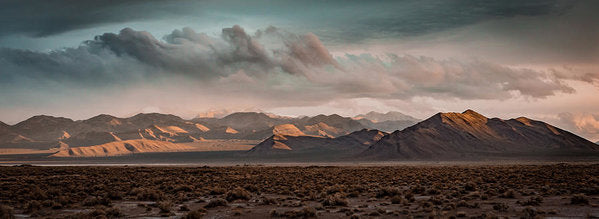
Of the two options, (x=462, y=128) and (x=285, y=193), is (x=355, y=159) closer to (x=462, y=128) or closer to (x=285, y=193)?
(x=462, y=128)

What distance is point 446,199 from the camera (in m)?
31.3

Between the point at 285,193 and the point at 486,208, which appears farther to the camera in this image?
the point at 285,193

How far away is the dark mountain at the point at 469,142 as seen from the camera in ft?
566

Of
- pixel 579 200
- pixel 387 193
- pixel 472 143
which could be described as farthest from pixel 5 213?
pixel 472 143

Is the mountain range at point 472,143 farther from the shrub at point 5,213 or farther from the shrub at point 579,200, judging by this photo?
the shrub at point 5,213

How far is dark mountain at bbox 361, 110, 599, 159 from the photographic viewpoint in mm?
172538

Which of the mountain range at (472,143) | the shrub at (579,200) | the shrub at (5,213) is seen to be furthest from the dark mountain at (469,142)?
the shrub at (5,213)

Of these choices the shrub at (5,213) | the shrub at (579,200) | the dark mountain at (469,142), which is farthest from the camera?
the dark mountain at (469,142)

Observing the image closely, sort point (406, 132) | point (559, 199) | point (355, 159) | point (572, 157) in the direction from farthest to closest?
point (406, 132) < point (355, 159) < point (572, 157) < point (559, 199)

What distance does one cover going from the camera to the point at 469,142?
183375 mm

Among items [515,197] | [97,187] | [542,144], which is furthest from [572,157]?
[97,187]

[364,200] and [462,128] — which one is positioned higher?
[462,128]

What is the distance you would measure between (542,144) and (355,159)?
77.0 meters

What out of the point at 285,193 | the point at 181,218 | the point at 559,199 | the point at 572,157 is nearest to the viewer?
the point at 181,218
